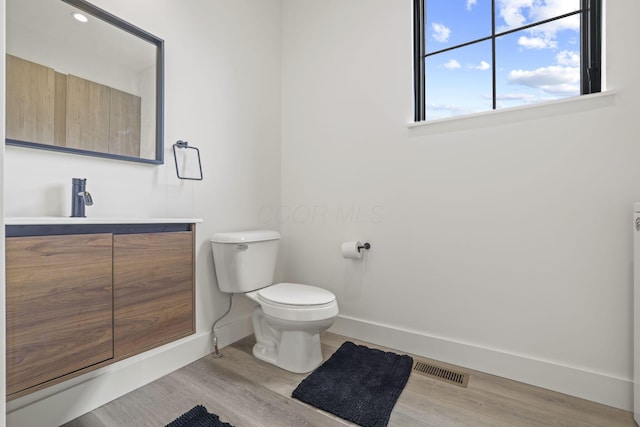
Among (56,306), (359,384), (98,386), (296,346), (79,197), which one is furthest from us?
(296,346)

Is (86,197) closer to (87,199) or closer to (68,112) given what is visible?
(87,199)

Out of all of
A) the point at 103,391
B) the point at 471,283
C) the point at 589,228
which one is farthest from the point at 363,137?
the point at 103,391

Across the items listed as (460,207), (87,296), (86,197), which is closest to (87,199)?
(86,197)

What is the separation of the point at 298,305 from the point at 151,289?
66 cm

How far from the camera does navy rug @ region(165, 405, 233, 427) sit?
1227mm

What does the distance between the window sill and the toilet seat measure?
1.11m

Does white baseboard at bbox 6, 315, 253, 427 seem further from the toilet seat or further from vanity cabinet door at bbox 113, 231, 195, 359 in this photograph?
the toilet seat

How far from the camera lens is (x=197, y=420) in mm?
1252

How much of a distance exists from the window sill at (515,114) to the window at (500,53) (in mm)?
106

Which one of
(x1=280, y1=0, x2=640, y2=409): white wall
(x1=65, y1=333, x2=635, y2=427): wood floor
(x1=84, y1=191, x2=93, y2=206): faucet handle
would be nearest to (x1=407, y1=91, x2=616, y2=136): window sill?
(x1=280, y1=0, x2=640, y2=409): white wall

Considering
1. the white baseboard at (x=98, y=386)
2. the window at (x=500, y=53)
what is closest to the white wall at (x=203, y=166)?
the white baseboard at (x=98, y=386)

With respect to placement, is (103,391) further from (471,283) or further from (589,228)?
(589,228)

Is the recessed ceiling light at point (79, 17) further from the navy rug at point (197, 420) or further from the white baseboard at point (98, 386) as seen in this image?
the navy rug at point (197, 420)

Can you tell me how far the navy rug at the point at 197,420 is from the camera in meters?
1.23
